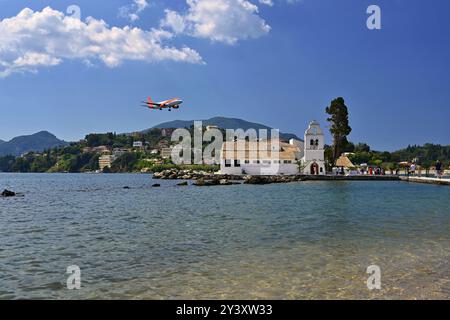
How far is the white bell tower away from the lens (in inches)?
3597

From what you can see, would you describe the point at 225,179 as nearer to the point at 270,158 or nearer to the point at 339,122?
the point at 270,158

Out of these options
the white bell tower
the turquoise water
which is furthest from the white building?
the turquoise water

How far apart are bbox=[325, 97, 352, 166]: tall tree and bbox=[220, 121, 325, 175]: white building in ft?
18.4

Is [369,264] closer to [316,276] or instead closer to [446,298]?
[316,276]

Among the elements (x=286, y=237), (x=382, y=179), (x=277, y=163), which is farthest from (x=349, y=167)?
(x=286, y=237)

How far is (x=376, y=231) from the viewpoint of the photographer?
19312mm

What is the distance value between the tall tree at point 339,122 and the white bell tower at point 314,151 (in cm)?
552

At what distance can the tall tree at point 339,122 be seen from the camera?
312 ft

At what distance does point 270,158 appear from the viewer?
3693 inches

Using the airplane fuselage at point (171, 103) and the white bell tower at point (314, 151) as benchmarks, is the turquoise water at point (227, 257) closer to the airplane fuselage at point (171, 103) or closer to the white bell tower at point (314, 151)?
the airplane fuselage at point (171, 103)

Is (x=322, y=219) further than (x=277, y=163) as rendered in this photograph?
No

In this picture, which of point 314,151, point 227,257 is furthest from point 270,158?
point 227,257

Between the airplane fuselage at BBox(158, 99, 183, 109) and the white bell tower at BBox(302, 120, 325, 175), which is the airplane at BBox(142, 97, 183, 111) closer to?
the airplane fuselage at BBox(158, 99, 183, 109)

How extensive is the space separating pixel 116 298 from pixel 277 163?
85.1 metres
